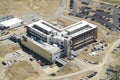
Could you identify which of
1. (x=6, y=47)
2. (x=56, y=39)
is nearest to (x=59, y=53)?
(x=56, y=39)

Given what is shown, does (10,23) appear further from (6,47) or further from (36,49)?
(36,49)

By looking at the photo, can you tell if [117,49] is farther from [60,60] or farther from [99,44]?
[60,60]

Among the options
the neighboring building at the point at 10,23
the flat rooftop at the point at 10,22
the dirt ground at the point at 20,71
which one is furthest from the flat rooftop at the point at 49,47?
the flat rooftop at the point at 10,22

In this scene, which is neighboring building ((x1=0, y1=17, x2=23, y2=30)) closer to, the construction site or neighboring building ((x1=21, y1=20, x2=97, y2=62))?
the construction site

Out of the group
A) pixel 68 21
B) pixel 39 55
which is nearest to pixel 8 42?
pixel 39 55

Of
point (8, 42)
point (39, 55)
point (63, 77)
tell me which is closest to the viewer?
point (63, 77)

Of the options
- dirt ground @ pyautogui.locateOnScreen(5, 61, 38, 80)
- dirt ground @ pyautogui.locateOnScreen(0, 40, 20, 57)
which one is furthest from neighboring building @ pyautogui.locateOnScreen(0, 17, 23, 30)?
dirt ground @ pyautogui.locateOnScreen(5, 61, 38, 80)

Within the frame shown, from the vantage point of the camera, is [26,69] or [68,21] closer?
[26,69]
